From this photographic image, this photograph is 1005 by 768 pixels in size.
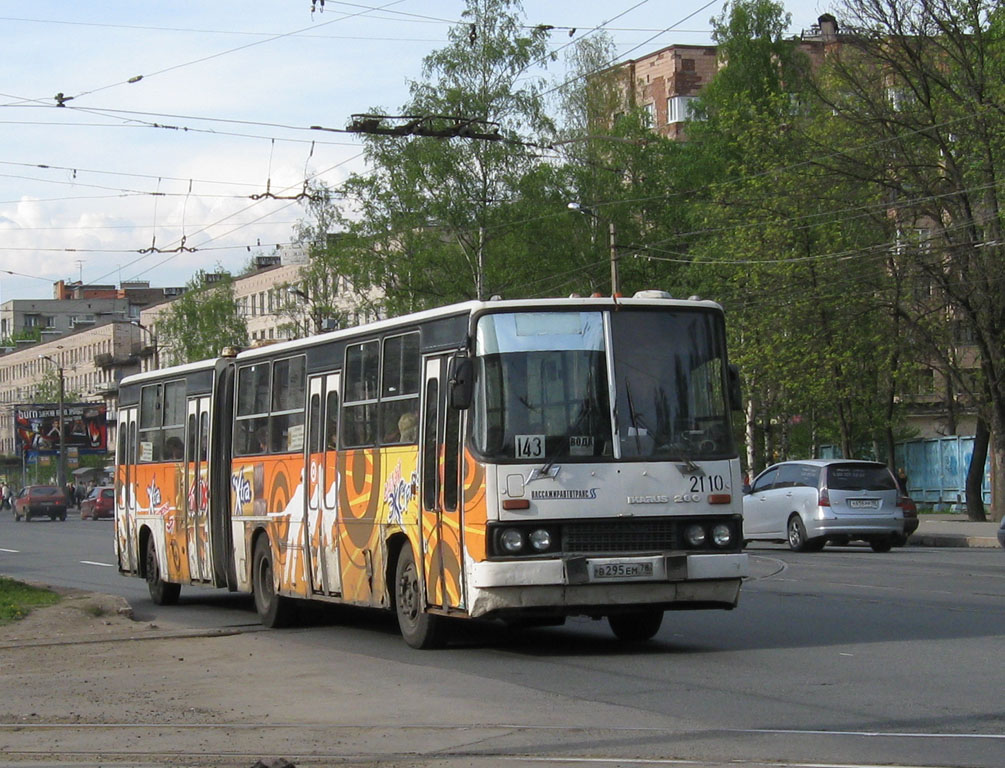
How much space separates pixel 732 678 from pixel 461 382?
2.99 meters

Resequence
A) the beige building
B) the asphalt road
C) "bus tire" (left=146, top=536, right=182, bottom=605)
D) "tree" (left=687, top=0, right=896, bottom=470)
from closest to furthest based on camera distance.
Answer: the asphalt road, "bus tire" (left=146, top=536, right=182, bottom=605), "tree" (left=687, top=0, right=896, bottom=470), the beige building

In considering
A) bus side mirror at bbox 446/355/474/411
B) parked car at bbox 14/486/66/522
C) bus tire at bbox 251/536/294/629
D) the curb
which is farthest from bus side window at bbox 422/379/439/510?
parked car at bbox 14/486/66/522

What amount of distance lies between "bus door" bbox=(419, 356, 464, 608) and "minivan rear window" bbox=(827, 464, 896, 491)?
16358mm

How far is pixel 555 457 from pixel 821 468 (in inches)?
683

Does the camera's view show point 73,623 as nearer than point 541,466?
No

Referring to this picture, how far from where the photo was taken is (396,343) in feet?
47.2

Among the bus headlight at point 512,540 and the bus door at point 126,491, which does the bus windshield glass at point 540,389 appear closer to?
the bus headlight at point 512,540

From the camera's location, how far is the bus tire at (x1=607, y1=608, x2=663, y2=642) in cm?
1395

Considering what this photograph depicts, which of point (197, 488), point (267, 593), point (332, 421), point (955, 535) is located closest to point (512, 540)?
point (332, 421)

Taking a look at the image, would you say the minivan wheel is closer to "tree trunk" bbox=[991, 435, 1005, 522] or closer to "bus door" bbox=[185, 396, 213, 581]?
"tree trunk" bbox=[991, 435, 1005, 522]

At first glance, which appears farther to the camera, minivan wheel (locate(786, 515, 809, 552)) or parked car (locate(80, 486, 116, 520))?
parked car (locate(80, 486, 116, 520))

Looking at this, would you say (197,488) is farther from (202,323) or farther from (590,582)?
(202,323)

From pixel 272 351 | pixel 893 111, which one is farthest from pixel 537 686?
pixel 893 111

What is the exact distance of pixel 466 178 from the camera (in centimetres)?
5644
